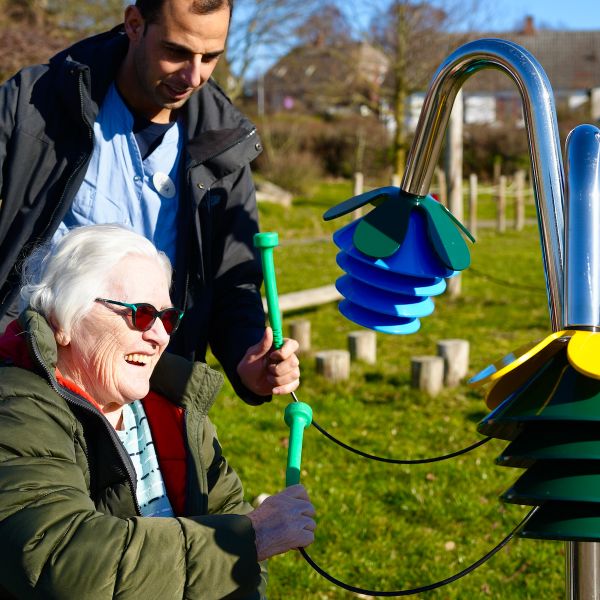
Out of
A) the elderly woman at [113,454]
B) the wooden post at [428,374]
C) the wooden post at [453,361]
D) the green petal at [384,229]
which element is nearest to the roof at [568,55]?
the wooden post at [453,361]

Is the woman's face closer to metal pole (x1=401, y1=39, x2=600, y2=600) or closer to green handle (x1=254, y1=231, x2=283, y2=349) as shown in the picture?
green handle (x1=254, y1=231, x2=283, y2=349)

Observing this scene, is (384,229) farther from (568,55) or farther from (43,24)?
(568,55)

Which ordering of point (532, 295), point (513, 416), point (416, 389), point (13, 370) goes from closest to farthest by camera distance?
point (513, 416) < point (13, 370) < point (416, 389) < point (532, 295)

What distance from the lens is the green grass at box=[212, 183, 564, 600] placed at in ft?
13.8

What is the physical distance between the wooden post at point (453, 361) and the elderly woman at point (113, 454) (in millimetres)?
4994

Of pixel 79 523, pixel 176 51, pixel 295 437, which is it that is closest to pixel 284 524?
pixel 295 437

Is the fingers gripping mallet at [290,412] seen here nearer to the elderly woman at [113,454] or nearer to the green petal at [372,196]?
the elderly woman at [113,454]

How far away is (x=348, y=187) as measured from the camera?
29.9m

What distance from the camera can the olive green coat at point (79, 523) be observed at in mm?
1847

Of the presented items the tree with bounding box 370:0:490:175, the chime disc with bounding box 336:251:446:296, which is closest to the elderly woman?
the chime disc with bounding box 336:251:446:296

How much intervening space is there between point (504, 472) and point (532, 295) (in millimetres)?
6624

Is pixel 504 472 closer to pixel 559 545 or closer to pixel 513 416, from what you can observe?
pixel 559 545

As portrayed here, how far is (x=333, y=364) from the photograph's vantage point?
7.37 meters

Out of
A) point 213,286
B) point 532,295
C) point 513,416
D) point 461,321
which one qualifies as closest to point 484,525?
point 213,286
